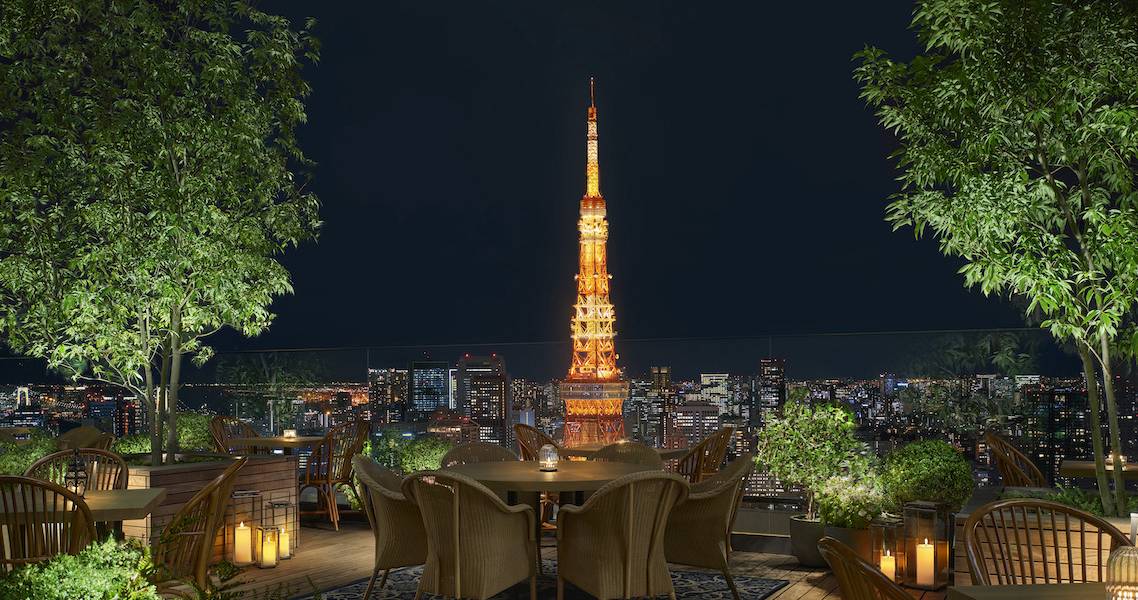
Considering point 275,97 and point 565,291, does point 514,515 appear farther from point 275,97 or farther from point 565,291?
point 565,291

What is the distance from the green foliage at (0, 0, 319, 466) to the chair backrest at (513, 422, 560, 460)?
264 centimetres

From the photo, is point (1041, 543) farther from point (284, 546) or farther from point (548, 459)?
point (284, 546)

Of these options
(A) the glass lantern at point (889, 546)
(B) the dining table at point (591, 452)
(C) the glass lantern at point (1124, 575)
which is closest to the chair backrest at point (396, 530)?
(B) the dining table at point (591, 452)

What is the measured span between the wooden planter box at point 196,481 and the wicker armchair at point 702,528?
2.98 m

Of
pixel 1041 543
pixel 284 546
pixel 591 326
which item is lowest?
pixel 284 546

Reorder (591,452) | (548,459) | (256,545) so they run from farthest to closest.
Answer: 1. (591,452)
2. (256,545)
3. (548,459)

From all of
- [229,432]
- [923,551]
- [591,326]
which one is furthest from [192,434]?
[591,326]

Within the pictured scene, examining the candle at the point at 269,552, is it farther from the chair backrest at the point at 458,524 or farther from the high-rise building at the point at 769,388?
the high-rise building at the point at 769,388

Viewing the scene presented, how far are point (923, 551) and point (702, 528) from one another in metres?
1.63

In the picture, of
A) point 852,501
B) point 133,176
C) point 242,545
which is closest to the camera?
point 852,501

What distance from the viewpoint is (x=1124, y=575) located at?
2.52 m

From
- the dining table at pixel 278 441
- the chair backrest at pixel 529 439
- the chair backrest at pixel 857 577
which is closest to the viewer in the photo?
the chair backrest at pixel 857 577

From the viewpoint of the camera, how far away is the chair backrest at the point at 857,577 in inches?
96.8

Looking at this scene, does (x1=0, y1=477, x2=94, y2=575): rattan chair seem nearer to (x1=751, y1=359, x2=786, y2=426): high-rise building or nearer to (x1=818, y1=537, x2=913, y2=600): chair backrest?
(x1=818, y1=537, x2=913, y2=600): chair backrest
